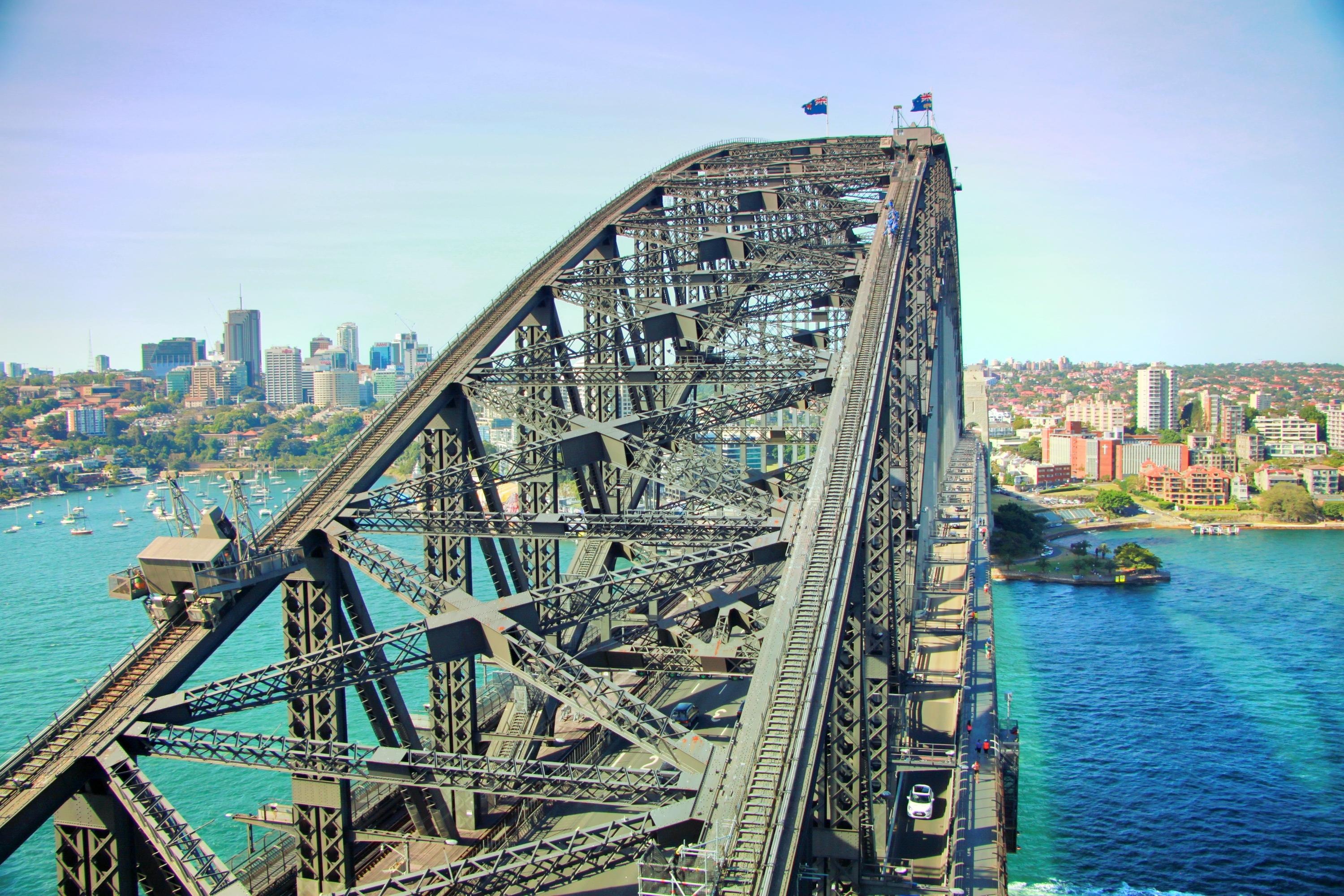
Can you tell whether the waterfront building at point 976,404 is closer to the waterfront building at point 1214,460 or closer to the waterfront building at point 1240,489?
the waterfront building at point 1240,489

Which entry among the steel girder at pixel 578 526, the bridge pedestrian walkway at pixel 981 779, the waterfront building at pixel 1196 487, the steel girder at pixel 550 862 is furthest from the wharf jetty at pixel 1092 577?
the steel girder at pixel 550 862

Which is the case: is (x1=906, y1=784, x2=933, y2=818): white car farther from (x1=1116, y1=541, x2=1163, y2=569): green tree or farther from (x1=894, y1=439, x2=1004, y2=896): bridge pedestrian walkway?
(x1=1116, y1=541, x2=1163, y2=569): green tree

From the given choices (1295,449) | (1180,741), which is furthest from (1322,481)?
(1180,741)

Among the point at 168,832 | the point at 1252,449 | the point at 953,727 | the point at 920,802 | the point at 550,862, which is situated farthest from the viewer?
the point at 1252,449

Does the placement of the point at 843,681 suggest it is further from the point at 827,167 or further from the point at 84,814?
the point at 827,167

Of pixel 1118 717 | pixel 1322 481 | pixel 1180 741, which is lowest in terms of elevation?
pixel 1180 741

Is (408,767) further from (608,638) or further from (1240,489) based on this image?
(1240,489)
